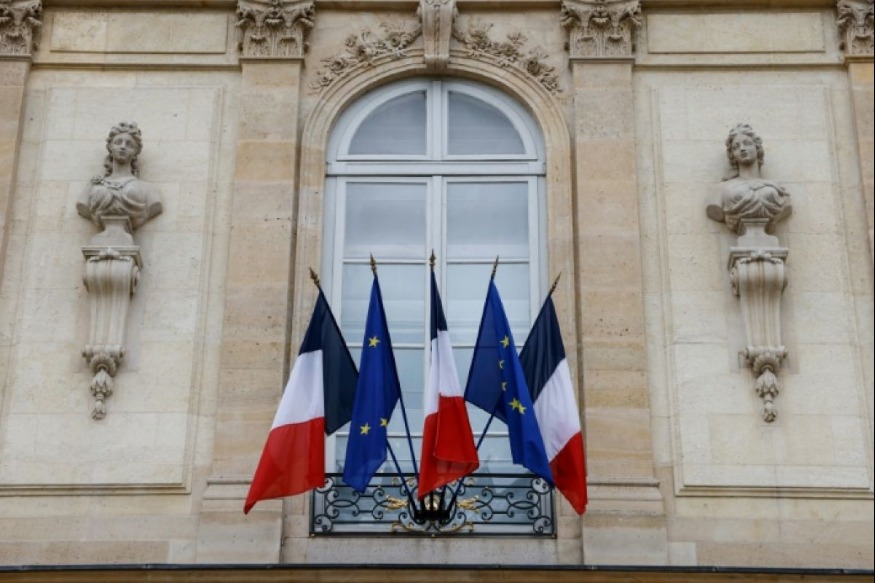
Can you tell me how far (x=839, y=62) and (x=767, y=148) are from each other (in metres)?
0.86

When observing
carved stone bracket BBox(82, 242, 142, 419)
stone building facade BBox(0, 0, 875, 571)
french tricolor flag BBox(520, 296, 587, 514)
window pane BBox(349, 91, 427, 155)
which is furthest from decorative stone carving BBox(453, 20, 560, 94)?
carved stone bracket BBox(82, 242, 142, 419)

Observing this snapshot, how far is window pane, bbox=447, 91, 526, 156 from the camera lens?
11.9 metres

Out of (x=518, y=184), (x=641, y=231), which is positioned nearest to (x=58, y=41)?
(x=518, y=184)

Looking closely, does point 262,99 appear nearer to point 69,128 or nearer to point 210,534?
point 69,128

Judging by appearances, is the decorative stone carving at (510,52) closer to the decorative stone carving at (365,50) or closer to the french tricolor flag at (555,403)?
the decorative stone carving at (365,50)

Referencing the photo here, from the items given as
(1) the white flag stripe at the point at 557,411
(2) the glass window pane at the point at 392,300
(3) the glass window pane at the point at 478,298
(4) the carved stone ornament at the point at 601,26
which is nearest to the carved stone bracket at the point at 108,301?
(2) the glass window pane at the point at 392,300

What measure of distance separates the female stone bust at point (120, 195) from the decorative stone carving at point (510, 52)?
239 centimetres

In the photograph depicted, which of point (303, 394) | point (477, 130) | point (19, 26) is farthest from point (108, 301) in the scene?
point (477, 130)

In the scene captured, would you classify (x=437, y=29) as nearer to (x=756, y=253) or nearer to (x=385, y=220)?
(x=385, y=220)

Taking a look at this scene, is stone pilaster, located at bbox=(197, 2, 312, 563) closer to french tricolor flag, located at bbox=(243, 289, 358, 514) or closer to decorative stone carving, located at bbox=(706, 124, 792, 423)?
french tricolor flag, located at bbox=(243, 289, 358, 514)

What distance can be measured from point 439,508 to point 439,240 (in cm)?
201

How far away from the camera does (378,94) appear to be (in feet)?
39.7

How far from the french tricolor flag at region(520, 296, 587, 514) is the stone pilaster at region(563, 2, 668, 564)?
0.24 meters

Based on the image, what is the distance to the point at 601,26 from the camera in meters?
12.0
